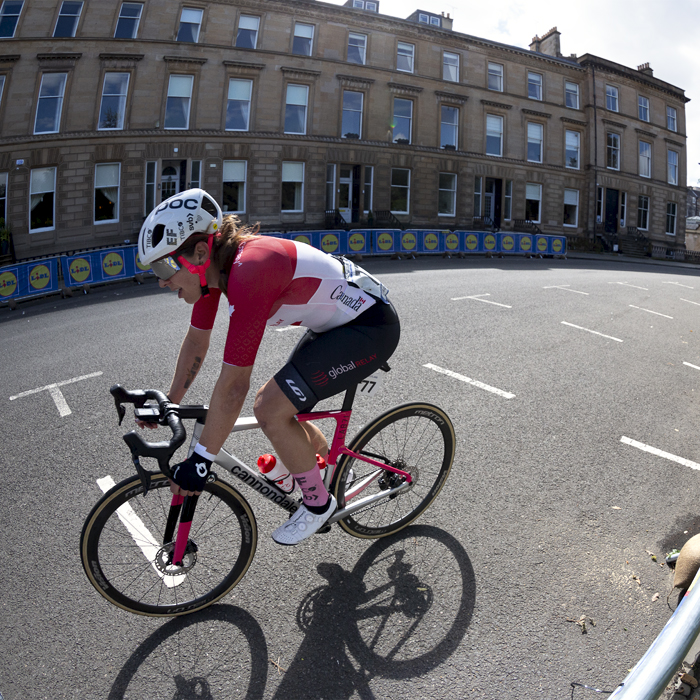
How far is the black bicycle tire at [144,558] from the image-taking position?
112 inches

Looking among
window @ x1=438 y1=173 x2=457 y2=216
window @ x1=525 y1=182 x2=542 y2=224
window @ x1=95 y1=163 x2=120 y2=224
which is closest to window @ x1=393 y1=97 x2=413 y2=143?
window @ x1=438 y1=173 x2=457 y2=216

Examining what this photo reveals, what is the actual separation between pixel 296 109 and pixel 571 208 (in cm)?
2150

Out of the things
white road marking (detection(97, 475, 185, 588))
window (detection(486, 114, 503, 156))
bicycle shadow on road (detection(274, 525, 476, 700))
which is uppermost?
window (detection(486, 114, 503, 156))

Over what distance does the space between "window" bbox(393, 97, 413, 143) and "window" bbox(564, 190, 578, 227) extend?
13487mm

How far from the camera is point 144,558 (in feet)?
10.7

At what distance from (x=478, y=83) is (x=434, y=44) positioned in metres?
3.78

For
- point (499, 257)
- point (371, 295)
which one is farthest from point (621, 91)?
point (371, 295)

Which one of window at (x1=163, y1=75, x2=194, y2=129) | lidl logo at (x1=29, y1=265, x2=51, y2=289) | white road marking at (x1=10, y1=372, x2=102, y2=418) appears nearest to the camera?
white road marking at (x1=10, y1=372, x2=102, y2=418)

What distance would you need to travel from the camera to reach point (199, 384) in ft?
22.7

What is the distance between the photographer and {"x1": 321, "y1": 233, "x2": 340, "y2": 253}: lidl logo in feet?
76.3

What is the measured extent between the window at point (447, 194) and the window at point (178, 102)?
15.4 metres

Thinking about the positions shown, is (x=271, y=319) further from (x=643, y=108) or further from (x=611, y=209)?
(x=643, y=108)

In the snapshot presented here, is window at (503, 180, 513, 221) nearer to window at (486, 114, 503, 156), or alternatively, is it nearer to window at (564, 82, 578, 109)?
window at (486, 114, 503, 156)

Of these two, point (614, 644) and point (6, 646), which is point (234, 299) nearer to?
point (6, 646)
